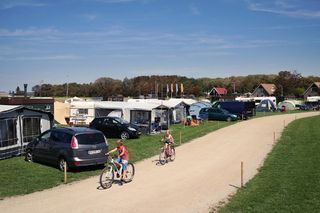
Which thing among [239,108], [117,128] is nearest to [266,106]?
[239,108]

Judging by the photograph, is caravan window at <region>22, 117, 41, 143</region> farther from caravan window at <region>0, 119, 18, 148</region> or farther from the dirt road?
the dirt road

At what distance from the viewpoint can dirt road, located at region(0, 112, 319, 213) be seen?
10703 mm

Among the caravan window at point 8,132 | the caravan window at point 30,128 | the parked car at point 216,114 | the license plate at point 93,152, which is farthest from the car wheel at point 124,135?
the parked car at point 216,114

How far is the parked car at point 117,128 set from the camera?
26.4 metres

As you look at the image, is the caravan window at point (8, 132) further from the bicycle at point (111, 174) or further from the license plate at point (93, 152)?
the bicycle at point (111, 174)

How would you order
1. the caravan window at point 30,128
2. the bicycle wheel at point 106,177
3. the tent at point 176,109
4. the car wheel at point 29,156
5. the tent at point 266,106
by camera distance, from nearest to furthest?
the bicycle wheel at point 106,177 < the car wheel at point 29,156 < the caravan window at point 30,128 < the tent at point 176,109 < the tent at point 266,106

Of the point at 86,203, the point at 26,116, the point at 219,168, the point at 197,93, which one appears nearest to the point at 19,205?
the point at 86,203

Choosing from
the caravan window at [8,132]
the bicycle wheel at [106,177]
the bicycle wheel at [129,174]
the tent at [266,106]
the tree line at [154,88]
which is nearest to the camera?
the bicycle wheel at [106,177]

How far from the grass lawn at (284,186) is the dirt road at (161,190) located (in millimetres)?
589

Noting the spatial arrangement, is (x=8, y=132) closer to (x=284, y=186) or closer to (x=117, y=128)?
(x=117, y=128)

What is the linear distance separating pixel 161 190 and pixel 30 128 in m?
11.1

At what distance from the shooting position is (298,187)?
12.9 meters

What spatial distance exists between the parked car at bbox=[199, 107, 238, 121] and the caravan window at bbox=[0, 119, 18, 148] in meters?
26.0

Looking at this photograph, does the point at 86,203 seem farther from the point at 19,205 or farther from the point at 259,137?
the point at 259,137
